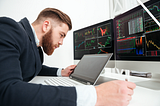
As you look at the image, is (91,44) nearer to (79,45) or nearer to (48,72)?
(79,45)

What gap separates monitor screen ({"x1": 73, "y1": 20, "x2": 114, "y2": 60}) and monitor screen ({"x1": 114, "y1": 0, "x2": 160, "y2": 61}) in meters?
0.08

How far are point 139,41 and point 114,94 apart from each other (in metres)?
0.46

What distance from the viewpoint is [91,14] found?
198cm

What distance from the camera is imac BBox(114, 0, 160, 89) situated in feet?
1.92

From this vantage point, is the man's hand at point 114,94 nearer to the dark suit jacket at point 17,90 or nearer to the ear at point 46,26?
the dark suit jacket at point 17,90

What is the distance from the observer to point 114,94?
1.13ft

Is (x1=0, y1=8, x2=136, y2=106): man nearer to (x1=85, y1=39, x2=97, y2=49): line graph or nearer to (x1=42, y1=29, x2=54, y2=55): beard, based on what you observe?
(x1=42, y1=29, x2=54, y2=55): beard

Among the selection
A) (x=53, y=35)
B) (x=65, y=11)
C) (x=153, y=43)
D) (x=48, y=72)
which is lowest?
(x=48, y=72)

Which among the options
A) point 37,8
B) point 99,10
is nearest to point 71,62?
point 37,8

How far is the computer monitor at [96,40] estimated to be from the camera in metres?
0.91

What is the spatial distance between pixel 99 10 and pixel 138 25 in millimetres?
1519

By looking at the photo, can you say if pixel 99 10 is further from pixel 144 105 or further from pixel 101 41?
pixel 144 105

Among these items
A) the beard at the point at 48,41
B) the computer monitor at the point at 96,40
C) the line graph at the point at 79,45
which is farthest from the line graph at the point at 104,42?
the beard at the point at 48,41

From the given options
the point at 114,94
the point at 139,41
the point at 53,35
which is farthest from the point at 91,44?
the point at 114,94
